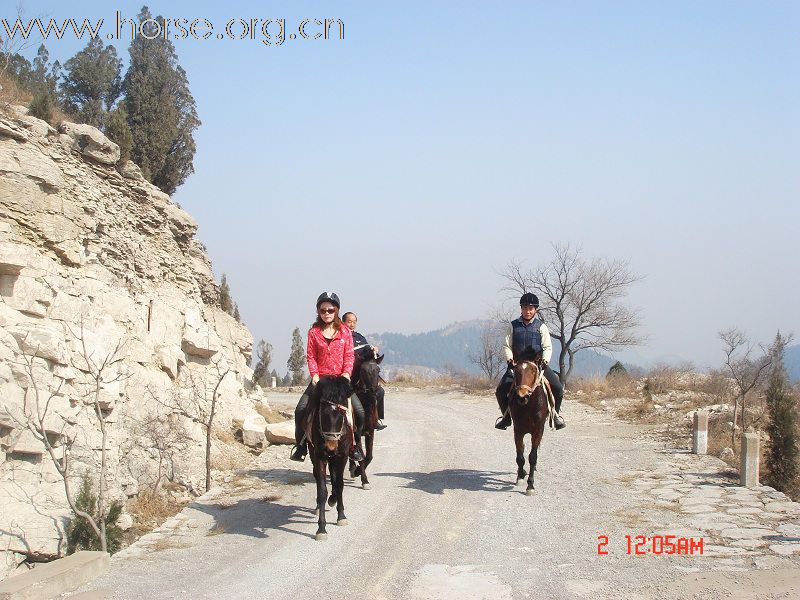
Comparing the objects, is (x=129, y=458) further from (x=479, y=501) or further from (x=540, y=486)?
(x=540, y=486)

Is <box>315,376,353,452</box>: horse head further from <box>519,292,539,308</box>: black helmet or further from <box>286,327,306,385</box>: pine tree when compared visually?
<box>286,327,306,385</box>: pine tree

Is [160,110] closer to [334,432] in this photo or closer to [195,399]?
[195,399]

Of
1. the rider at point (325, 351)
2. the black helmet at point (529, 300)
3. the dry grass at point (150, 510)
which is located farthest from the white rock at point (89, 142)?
the black helmet at point (529, 300)

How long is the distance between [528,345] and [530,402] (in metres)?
0.93

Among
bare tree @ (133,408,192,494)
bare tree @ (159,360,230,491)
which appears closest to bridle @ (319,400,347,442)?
bare tree @ (133,408,192,494)

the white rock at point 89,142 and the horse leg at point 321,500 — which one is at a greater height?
the white rock at point 89,142

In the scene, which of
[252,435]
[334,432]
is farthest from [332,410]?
[252,435]

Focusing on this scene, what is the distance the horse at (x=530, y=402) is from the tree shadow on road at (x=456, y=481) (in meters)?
0.77

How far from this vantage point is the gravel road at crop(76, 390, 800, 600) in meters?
6.86

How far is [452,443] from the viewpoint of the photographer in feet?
54.9

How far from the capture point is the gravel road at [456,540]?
686cm

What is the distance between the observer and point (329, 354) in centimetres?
972

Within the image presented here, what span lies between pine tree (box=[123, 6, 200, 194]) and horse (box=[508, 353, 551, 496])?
15.3 m
